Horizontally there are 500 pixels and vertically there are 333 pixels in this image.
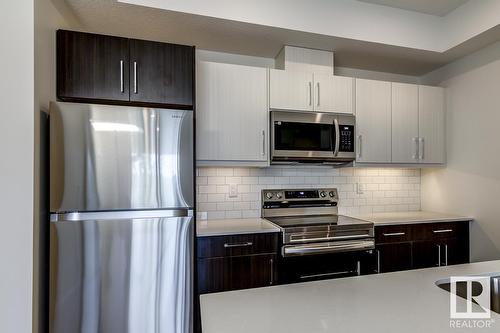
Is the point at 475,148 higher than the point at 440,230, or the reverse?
the point at 475,148

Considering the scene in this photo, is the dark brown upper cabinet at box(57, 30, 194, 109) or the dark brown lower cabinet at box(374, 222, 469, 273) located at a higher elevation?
the dark brown upper cabinet at box(57, 30, 194, 109)

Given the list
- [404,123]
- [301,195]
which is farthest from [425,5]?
[301,195]

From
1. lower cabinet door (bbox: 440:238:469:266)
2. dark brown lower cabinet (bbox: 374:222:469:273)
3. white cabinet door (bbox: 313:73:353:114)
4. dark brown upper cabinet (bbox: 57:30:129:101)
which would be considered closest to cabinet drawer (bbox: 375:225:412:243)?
dark brown lower cabinet (bbox: 374:222:469:273)

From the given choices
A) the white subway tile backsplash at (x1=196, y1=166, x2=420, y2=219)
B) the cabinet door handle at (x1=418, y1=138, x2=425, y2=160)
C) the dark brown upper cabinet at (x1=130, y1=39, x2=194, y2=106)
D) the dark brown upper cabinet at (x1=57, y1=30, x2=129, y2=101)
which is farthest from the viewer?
the cabinet door handle at (x1=418, y1=138, x2=425, y2=160)

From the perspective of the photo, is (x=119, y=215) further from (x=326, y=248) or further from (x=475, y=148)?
(x=475, y=148)

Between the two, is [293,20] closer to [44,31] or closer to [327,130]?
[327,130]

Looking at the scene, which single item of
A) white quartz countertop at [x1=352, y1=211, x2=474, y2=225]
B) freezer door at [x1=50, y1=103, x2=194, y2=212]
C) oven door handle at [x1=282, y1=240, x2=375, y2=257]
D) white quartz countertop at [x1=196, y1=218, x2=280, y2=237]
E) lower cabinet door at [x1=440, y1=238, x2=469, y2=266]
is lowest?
lower cabinet door at [x1=440, y1=238, x2=469, y2=266]

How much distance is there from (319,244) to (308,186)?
0.78m

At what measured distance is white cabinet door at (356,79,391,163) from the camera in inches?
109

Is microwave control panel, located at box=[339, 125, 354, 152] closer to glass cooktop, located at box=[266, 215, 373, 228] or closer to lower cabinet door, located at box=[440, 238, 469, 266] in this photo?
glass cooktop, located at box=[266, 215, 373, 228]

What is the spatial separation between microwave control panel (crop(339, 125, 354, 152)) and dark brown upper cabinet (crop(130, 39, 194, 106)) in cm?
144

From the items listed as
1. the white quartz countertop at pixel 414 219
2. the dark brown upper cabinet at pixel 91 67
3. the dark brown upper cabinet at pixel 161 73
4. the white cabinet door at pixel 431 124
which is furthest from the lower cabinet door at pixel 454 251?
the dark brown upper cabinet at pixel 91 67

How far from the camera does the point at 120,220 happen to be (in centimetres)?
171

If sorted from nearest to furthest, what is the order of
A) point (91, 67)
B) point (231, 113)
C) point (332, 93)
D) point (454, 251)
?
point (91, 67)
point (231, 113)
point (332, 93)
point (454, 251)
